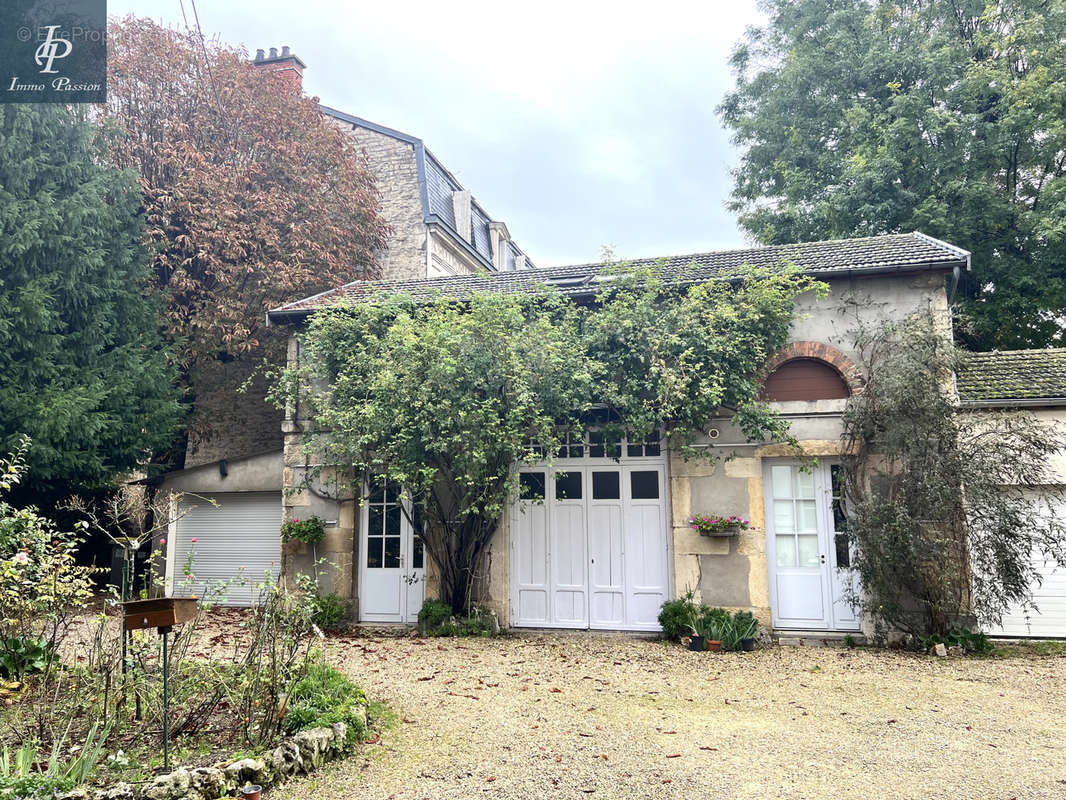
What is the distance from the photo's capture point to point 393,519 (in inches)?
430

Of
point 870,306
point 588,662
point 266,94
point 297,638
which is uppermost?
point 266,94

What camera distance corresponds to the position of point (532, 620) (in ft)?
34.0

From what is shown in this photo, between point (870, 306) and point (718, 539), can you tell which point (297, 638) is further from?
point (870, 306)

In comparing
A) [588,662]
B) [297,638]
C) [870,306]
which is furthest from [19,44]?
[870,306]

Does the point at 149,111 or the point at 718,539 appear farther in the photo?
the point at 149,111

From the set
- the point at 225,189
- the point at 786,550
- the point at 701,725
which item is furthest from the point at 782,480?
the point at 225,189

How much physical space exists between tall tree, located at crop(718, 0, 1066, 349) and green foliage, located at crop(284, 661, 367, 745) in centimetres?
1329

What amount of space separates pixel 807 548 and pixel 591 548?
9.42 ft

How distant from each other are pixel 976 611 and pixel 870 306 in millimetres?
3995

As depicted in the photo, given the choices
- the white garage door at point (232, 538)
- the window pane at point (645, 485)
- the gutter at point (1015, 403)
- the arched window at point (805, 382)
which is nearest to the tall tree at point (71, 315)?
the white garage door at point (232, 538)

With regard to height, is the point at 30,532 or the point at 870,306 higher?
the point at 870,306

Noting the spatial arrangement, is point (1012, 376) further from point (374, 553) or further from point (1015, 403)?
point (374, 553)

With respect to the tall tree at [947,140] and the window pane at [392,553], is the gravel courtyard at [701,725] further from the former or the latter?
the tall tree at [947,140]

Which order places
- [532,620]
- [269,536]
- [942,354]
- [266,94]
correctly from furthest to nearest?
[266,94], [269,536], [532,620], [942,354]
